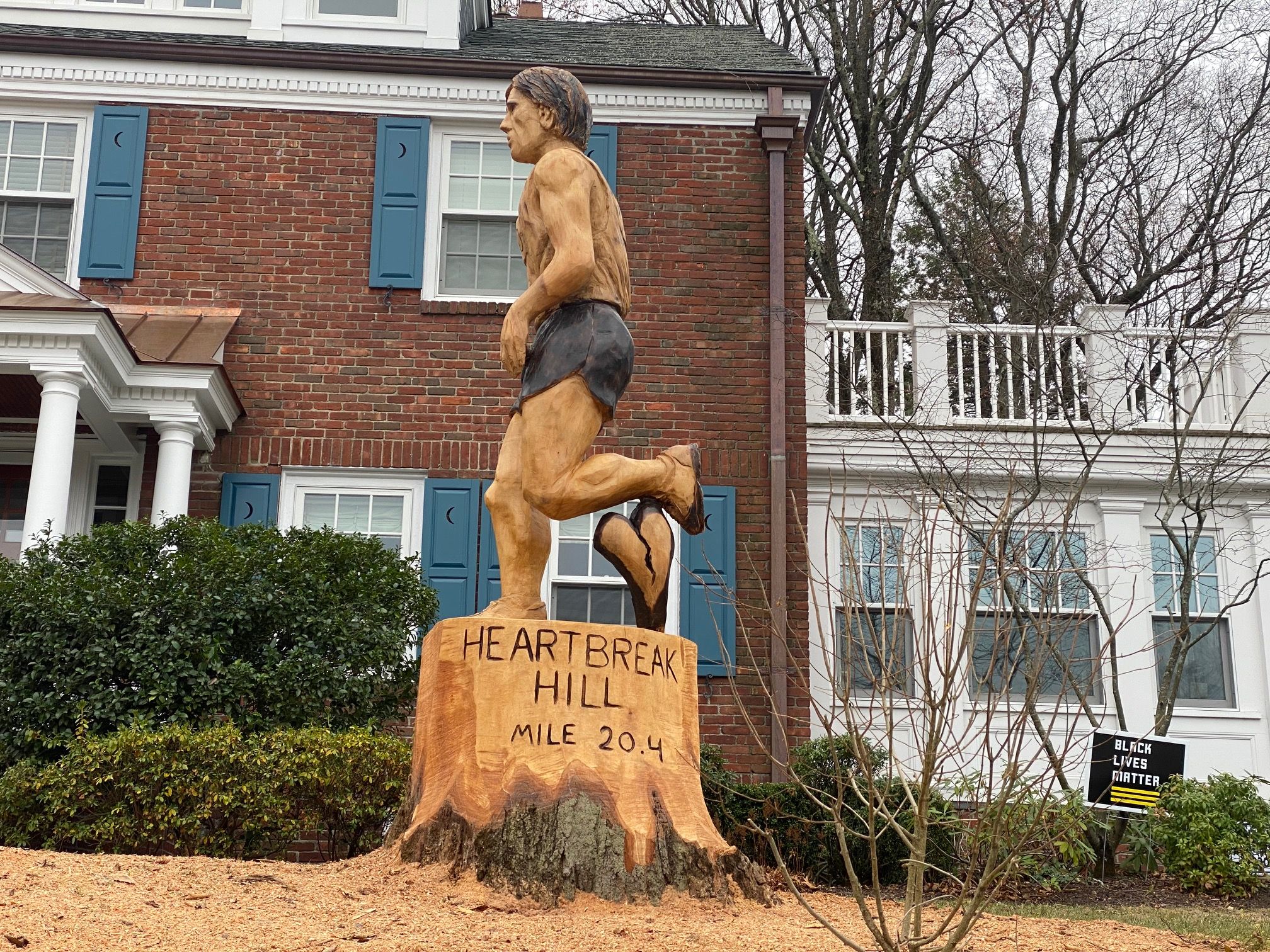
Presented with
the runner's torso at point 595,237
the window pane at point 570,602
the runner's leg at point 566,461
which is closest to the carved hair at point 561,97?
the runner's torso at point 595,237

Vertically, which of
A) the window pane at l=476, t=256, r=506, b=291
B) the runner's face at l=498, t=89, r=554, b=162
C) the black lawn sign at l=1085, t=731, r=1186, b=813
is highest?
the window pane at l=476, t=256, r=506, b=291

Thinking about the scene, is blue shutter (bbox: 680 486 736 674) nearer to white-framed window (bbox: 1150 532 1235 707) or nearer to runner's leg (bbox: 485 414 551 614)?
white-framed window (bbox: 1150 532 1235 707)

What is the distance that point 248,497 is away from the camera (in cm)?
1134

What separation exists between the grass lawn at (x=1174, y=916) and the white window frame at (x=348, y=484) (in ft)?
19.3

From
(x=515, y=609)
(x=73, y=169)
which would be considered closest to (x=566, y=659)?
(x=515, y=609)

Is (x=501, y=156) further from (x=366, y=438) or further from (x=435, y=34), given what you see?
(x=366, y=438)

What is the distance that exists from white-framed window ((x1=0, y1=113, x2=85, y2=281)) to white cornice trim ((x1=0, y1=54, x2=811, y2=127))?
30cm

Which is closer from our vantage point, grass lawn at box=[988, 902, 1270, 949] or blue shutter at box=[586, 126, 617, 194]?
grass lawn at box=[988, 902, 1270, 949]

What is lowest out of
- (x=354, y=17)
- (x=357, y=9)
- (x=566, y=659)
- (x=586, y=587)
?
(x=566, y=659)

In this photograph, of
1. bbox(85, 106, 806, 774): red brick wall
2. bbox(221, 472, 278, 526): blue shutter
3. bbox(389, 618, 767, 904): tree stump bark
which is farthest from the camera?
bbox(85, 106, 806, 774): red brick wall

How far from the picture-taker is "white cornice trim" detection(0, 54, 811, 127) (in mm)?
12039

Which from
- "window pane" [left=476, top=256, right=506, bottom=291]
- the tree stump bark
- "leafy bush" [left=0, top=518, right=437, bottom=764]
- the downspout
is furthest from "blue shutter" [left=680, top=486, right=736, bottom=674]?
the tree stump bark

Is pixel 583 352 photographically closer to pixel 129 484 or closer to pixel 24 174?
pixel 129 484

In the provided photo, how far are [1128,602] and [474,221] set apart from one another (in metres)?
6.67
